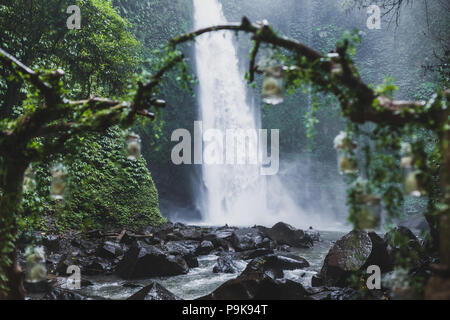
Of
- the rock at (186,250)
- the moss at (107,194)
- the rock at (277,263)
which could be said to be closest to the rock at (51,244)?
the moss at (107,194)

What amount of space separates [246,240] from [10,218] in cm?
859

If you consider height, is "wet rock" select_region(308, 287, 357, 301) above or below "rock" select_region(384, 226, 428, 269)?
below

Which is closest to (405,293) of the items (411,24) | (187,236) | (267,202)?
(187,236)

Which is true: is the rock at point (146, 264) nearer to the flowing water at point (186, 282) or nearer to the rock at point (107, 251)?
the flowing water at point (186, 282)

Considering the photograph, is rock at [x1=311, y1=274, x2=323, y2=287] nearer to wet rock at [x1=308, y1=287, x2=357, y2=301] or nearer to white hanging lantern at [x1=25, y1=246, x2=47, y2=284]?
wet rock at [x1=308, y1=287, x2=357, y2=301]

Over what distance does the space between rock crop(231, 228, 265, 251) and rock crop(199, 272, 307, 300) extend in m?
5.49

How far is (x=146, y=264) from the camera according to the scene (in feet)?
25.2

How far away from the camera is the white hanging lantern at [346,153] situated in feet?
9.73

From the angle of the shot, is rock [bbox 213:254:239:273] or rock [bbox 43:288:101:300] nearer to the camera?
rock [bbox 43:288:101:300]

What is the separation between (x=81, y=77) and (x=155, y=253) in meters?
6.35

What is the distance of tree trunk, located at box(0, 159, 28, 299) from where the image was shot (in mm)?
3328

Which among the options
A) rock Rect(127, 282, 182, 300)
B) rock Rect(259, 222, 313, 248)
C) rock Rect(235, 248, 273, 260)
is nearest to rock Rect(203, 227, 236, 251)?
rock Rect(235, 248, 273, 260)

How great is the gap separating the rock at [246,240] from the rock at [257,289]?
18.0 ft
